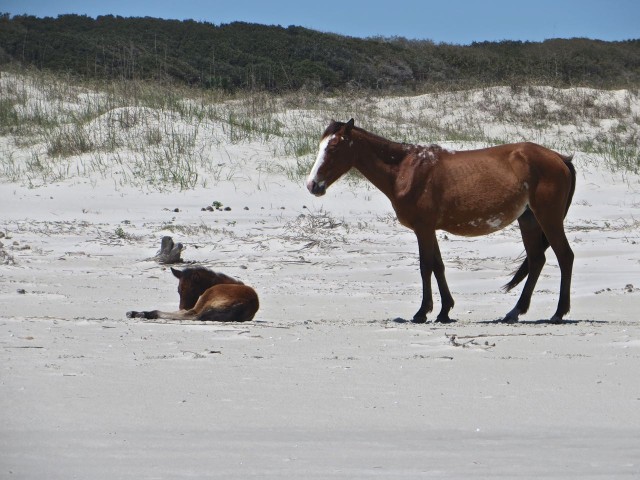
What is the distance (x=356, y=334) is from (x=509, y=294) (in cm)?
375

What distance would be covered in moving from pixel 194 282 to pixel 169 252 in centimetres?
333

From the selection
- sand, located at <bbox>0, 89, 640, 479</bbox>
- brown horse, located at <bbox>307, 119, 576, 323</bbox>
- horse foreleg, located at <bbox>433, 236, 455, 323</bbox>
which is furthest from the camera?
brown horse, located at <bbox>307, 119, 576, 323</bbox>

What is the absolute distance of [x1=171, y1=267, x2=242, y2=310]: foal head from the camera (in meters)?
8.98

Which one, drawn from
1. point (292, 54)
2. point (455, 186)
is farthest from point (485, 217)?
point (292, 54)

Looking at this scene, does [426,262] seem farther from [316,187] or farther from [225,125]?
[225,125]

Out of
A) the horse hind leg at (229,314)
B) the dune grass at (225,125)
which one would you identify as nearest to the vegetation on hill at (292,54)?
the dune grass at (225,125)

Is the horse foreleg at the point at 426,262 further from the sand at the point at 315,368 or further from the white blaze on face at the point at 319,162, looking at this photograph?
the white blaze on face at the point at 319,162

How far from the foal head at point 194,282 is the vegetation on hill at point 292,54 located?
91.6ft

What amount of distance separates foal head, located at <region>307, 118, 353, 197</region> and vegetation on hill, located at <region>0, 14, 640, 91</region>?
27.3 meters

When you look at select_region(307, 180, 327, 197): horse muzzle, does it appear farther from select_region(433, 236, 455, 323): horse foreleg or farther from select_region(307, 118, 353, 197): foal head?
select_region(433, 236, 455, 323): horse foreleg

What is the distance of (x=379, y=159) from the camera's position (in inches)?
379

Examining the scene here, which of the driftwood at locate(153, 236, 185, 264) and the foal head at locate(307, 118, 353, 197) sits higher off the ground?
the foal head at locate(307, 118, 353, 197)

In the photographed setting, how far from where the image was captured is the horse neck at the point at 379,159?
31.4 feet

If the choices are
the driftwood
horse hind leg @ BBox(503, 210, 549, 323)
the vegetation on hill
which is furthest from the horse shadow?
the vegetation on hill
